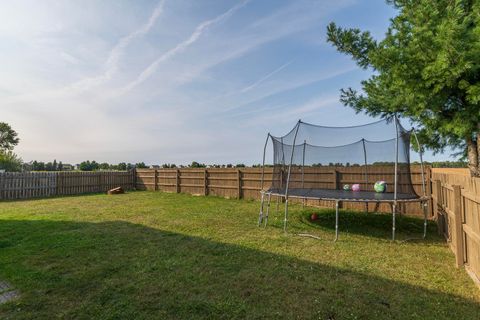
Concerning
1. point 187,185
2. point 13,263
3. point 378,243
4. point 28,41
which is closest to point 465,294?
point 378,243

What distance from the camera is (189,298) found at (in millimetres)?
2410

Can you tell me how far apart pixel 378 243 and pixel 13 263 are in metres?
5.51

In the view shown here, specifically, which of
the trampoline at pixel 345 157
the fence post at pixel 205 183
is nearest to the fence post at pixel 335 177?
the trampoline at pixel 345 157

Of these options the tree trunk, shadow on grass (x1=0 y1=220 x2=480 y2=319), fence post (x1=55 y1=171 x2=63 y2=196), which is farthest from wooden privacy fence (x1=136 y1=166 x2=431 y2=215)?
shadow on grass (x1=0 y1=220 x2=480 y2=319)

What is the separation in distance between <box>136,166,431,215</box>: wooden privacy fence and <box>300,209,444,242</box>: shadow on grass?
62cm

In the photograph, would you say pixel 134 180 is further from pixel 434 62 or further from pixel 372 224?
pixel 434 62

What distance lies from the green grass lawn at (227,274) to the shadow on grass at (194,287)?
0.01 metres

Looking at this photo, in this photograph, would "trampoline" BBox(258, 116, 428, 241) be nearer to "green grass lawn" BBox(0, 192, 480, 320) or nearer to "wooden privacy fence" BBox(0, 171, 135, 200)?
"green grass lawn" BBox(0, 192, 480, 320)

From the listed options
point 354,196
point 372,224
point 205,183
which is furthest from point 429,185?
point 205,183

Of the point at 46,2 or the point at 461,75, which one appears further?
the point at 46,2

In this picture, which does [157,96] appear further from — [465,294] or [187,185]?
[465,294]

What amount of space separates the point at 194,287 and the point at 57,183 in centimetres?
1378

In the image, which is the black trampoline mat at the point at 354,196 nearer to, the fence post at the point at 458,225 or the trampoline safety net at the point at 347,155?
the trampoline safety net at the point at 347,155

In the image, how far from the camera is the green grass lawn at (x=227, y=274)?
2.21 meters
